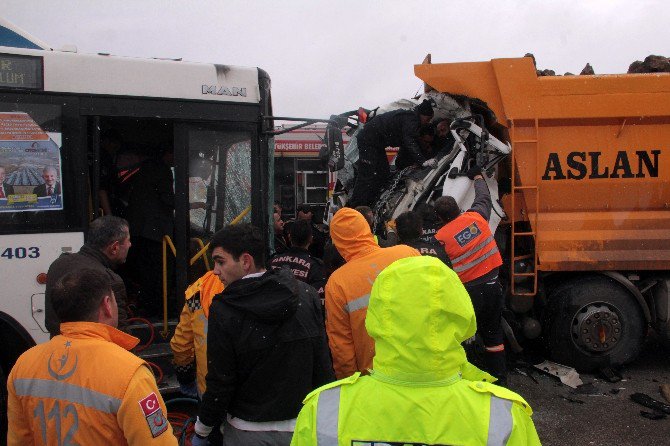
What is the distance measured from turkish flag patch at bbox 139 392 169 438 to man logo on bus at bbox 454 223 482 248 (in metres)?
3.41

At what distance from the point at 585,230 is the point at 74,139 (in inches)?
182

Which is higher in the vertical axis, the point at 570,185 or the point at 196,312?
the point at 570,185

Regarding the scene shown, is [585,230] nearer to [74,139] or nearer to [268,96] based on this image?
[268,96]

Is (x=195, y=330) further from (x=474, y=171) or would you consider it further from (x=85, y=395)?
(x=474, y=171)

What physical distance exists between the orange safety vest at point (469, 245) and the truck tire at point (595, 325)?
1143 mm

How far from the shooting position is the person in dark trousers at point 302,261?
3.90 meters

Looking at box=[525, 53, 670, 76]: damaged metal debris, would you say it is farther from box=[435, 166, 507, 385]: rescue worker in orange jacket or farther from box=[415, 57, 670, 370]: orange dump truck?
box=[435, 166, 507, 385]: rescue worker in orange jacket

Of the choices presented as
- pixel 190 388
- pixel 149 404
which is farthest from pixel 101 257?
pixel 149 404

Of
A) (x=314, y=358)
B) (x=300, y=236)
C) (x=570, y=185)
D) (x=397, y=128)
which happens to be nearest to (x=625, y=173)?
(x=570, y=185)

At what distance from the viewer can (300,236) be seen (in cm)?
394

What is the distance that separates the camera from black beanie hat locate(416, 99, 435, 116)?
605cm

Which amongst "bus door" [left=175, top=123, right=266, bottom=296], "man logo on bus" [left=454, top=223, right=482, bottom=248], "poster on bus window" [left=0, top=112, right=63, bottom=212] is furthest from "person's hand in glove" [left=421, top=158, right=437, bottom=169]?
"poster on bus window" [left=0, top=112, right=63, bottom=212]

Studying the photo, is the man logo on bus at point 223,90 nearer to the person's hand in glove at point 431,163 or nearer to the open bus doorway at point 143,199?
the open bus doorway at point 143,199

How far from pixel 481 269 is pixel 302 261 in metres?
1.76
